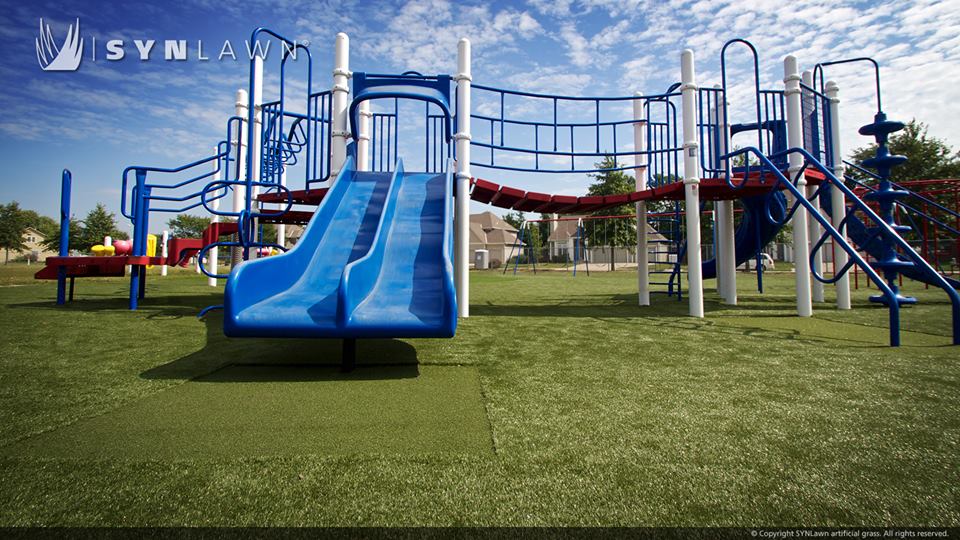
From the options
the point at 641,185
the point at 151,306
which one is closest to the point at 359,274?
the point at 151,306

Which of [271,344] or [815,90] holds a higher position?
[815,90]

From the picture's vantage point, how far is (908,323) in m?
5.39

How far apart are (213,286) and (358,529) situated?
41.6ft

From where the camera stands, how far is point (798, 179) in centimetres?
631

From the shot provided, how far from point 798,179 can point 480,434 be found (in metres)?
6.68

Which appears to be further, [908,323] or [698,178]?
[698,178]

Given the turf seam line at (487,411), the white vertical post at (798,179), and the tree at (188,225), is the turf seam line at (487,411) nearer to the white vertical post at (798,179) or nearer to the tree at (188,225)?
the white vertical post at (798,179)

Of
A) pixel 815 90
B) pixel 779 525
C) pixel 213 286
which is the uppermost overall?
pixel 815 90

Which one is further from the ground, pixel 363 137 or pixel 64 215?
pixel 363 137

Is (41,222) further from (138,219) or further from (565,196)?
(565,196)

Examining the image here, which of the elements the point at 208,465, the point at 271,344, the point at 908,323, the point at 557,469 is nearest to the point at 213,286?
the point at 271,344

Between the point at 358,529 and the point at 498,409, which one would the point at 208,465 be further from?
the point at 498,409

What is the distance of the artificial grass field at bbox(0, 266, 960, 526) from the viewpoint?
1416mm

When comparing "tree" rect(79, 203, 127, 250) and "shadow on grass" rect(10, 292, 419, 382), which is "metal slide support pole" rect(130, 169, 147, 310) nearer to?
"shadow on grass" rect(10, 292, 419, 382)
